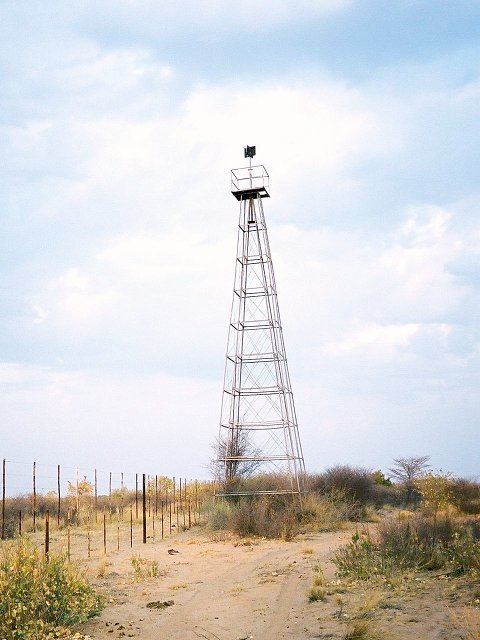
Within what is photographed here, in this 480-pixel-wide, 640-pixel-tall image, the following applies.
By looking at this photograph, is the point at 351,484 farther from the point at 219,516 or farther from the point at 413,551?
the point at 413,551

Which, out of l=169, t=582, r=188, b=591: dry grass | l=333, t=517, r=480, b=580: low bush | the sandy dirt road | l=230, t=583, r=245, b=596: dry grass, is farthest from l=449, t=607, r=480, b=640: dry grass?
l=169, t=582, r=188, b=591: dry grass

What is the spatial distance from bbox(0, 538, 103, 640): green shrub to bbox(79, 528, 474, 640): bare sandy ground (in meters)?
0.32

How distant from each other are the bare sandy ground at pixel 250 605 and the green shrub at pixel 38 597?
0.32 metres

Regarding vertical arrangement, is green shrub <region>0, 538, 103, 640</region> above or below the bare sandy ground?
above

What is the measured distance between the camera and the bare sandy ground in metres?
9.50

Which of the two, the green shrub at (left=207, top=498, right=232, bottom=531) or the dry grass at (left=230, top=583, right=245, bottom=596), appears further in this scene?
the green shrub at (left=207, top=498, right=232, bottom=531)

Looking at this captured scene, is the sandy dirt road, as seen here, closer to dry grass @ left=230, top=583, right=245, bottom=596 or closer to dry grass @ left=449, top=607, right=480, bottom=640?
dry grass @ left=230, top=583, right=245, bottom=596

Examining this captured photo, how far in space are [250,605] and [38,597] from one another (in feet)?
10.9

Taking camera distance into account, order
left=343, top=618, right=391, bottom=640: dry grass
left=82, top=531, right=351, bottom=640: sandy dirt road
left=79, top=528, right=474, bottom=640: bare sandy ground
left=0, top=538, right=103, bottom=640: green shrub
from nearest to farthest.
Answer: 1. left=343, top=618, right=391, bottom=640: dry grass
2. left=0, top=538, right=103, bottom=640: green shrub
3. left=79, top=528, right=474, bottom=640: bare sandy ground
4. left=82, top=531, right=351, bottom=640: sandy dirt road

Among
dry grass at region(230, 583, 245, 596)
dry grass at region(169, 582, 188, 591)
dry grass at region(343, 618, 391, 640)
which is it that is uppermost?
dry grass at region(343, 618, 391, 640)

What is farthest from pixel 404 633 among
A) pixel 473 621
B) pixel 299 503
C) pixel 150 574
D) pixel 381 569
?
pixel 299 503

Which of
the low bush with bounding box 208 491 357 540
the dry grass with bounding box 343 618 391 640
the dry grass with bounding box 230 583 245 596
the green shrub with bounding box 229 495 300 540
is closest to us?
the dry grass with bounding box 343 618 391 640

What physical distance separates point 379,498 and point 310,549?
1414cm

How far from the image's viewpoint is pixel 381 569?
39.3ft
